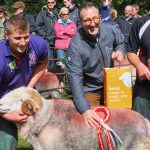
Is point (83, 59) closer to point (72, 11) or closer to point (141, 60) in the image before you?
point (141, 60)

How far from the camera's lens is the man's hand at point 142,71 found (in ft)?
14.6

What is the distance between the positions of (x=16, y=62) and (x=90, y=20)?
84 cm

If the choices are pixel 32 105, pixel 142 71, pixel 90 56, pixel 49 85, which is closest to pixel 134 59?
pixel 142 71

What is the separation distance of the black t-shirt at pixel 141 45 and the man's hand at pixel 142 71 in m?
0.13

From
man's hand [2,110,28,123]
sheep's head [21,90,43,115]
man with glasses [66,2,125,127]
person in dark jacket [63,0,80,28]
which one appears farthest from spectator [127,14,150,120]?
person in dark jacket [63,0,80,28]

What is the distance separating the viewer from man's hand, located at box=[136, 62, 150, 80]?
4445 millimetres

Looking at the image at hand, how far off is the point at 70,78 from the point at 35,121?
0.54 m

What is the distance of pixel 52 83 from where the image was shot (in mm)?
9344

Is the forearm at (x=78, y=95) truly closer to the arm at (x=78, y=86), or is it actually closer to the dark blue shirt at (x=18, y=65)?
the arm at (x=78, y=86)

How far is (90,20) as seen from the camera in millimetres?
4391

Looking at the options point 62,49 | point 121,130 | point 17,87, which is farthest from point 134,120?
point 62,49

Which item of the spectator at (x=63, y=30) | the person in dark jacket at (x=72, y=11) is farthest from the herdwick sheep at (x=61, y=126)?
the person in dark jacket at (x=72, y=11)

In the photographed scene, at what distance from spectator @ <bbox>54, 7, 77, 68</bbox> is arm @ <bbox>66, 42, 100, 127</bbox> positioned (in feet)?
20.4

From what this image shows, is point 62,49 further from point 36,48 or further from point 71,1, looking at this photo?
point 36,48
